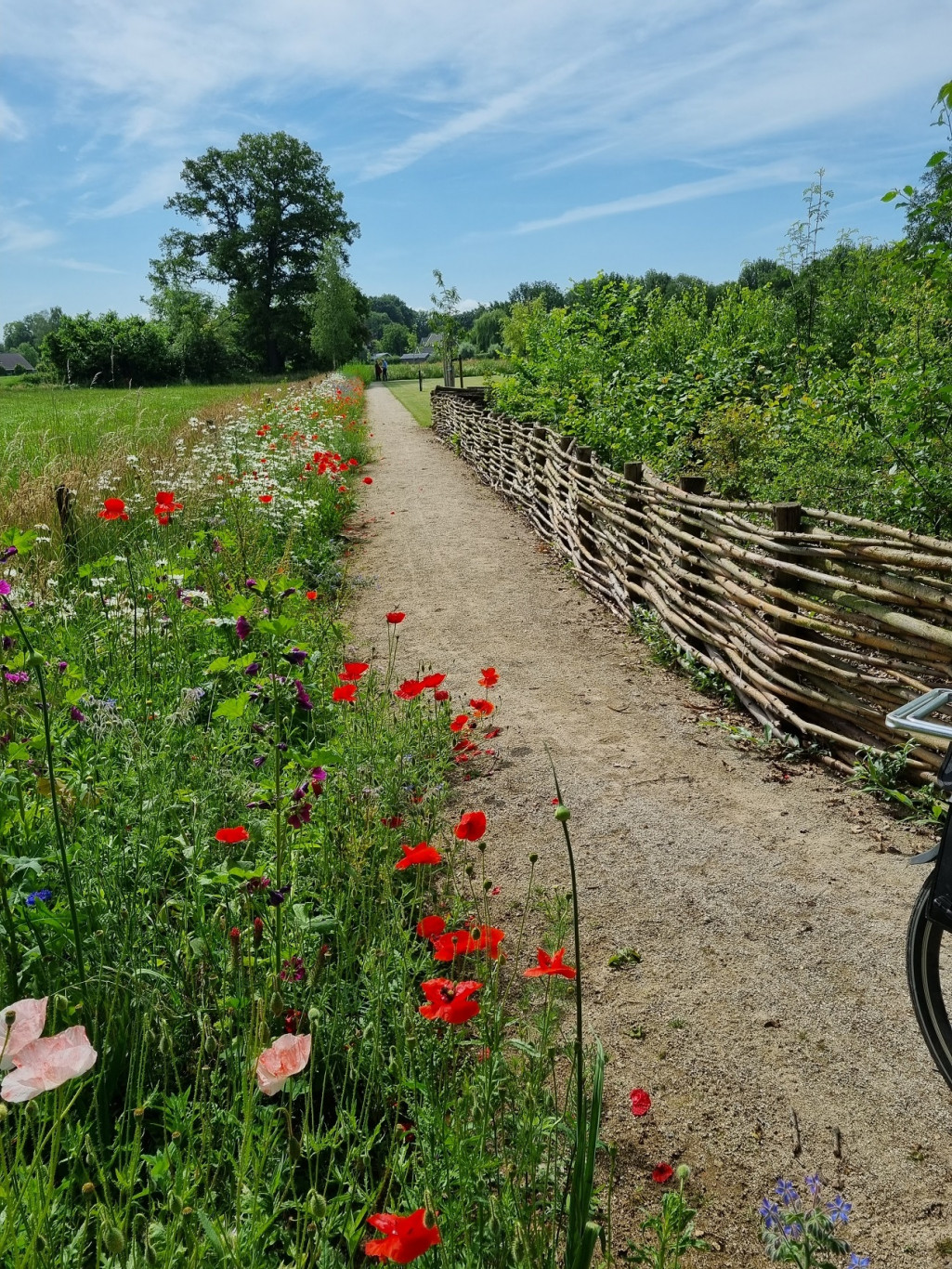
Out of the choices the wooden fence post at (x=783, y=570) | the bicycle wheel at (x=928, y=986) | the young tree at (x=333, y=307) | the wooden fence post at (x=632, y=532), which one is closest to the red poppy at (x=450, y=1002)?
the bicycle wheel at (x=928, y=986)

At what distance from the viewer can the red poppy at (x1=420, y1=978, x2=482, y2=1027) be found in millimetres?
1245

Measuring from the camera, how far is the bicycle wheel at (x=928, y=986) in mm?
1995

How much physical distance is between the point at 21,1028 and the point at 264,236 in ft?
200

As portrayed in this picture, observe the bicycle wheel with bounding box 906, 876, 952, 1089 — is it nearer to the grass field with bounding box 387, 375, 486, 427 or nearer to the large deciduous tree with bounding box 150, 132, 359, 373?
the grass field with bounding box 387, 375, 486, 427

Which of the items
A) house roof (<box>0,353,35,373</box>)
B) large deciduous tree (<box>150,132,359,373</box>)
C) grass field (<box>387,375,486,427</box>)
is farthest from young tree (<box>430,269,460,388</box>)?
house roof (<box>0,353,35,373</box>)

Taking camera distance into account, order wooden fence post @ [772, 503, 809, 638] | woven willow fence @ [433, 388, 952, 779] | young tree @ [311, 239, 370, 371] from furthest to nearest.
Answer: young tree @ [311, 239, 370, 371] < wooden fence post @ [772, 503, 809, 638] < woven willow fence @ [433, 388, 952, 779]

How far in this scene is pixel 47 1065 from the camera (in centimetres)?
89

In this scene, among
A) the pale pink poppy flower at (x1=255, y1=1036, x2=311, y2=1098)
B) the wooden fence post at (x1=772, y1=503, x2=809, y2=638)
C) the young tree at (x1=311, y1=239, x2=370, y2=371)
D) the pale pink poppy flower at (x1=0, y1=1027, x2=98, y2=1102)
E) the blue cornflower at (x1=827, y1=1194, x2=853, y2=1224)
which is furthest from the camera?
the young tree at (x1=311, y1=239, x2=370, y2=371)

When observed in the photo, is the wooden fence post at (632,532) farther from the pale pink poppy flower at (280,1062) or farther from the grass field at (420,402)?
the grass field at (420,402)

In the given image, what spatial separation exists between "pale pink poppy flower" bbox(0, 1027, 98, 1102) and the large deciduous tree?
58.8 meters

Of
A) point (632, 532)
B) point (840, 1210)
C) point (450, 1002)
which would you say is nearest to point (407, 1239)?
point (450, 1002)

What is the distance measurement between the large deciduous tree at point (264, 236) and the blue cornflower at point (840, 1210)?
58.5 meters

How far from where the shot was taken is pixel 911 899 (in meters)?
2.96

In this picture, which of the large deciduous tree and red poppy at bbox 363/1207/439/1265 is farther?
the large deciduous tree
